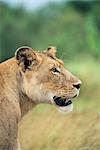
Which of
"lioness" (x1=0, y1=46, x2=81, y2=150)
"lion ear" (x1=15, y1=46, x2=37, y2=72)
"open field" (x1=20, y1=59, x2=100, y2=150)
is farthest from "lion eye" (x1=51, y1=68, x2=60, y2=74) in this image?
"open field" (x1=20, y1=59, x2=100, y2=150)

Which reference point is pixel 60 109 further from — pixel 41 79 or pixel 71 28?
pixel 71 28

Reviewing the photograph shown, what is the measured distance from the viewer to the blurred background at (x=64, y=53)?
8.95 m

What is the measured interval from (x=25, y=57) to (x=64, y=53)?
395 inches

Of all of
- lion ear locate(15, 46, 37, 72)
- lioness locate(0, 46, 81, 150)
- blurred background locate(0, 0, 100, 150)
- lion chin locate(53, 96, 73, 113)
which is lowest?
blurred background locate(0, 0, 100, 150)

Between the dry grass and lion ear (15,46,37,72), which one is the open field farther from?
lion ear (15,46,37,72)

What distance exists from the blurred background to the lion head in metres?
1.33

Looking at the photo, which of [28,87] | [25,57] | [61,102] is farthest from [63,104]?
[25,57]

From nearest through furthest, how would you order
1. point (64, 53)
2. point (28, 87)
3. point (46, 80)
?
1. point (28, 87)
2. point (46, 80)
3. point (64, 53)

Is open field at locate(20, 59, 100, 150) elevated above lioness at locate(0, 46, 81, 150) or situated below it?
below

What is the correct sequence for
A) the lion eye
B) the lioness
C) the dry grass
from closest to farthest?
the lioness
the lion eye
the dry grass

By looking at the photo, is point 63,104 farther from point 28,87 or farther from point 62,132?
point 62,132

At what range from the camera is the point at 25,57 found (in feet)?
22.0

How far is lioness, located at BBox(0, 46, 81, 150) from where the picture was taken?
663 cm

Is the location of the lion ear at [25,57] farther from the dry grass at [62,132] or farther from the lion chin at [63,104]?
the dry grass at [62,132]
